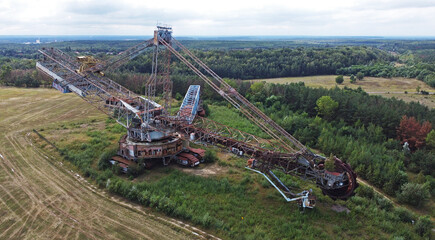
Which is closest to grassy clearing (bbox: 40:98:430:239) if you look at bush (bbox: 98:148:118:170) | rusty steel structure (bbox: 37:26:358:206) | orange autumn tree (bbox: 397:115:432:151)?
bush (bbox: 98:148:118:170)

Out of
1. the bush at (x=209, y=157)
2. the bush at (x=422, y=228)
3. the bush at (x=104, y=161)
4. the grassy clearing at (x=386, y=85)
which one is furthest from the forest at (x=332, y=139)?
the grassy clearing at (x=386, y=85)

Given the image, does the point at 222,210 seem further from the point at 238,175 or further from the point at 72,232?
the point at 72,232

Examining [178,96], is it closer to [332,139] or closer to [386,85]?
[332,139]

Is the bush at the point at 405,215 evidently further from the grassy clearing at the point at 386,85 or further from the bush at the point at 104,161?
the grassy clearing at the point at 386,85

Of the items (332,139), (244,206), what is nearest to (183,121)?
(244,206)

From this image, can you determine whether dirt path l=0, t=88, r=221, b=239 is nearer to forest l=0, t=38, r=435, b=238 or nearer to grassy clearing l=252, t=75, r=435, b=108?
forest l=0, t=38, r=435, b=238

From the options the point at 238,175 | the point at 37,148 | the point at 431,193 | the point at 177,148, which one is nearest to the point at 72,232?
the point at 177,148
